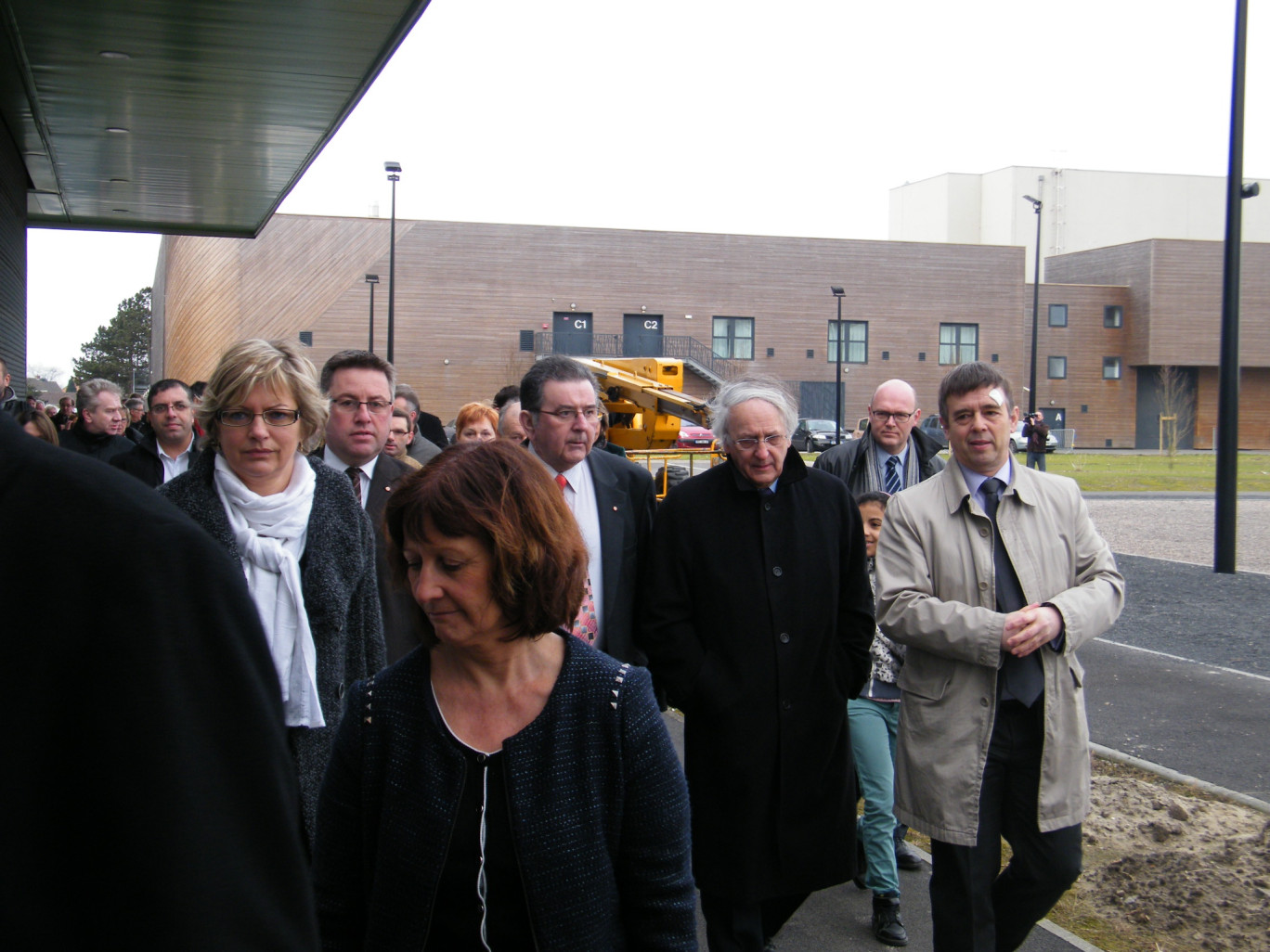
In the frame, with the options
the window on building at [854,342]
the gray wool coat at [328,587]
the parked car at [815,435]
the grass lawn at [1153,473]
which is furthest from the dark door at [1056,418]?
the gray wool coat at [328,587]

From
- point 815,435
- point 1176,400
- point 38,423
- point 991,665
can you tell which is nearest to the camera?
point 991,665

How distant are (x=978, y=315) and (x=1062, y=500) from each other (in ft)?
188

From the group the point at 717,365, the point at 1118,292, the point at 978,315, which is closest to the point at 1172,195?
the point at 1118,292

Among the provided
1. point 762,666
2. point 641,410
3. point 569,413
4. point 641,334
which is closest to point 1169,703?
point 762,666

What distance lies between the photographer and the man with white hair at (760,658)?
3865 mm

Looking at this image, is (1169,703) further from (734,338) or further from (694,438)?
(734,338)

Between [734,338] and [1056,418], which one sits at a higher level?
[734,338]

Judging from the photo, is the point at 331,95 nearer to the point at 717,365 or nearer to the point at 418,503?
the point at 418,503

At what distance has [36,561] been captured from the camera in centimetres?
95

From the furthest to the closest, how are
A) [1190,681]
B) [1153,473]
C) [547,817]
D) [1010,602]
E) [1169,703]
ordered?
[1153,473] → [1190,681] → [1169,703] → [1010,602] → [547,817]

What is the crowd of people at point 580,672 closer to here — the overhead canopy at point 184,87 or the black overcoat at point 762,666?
the black overcoat at point 762,666

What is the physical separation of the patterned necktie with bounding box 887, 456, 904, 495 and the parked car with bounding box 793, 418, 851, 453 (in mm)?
38121

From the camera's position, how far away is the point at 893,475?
255 inches

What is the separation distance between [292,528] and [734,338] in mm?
53267
